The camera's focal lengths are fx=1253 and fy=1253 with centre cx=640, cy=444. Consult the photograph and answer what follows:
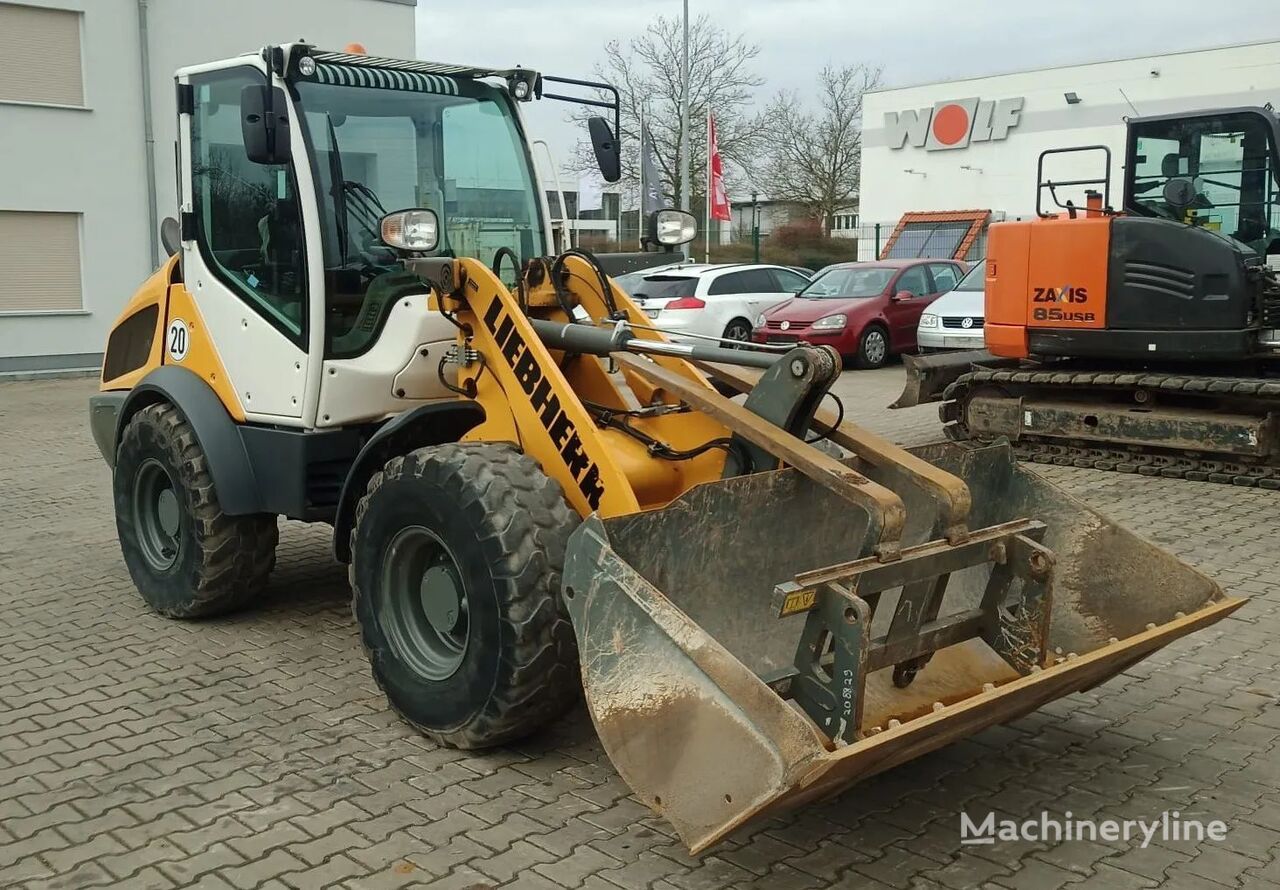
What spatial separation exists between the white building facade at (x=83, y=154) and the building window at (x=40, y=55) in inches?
0.6

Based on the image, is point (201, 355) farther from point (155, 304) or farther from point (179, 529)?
point (179, 529)

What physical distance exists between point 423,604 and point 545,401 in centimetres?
89

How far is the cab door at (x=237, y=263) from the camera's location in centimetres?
556

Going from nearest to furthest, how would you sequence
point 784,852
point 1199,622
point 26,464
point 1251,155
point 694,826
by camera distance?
point 694,826, point 784,852, point 1199,622, point 1251,155, point 26,464

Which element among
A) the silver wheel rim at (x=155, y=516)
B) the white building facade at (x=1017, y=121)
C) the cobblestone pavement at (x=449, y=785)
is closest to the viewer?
the cobblestone pavement at (x=449, y=785)

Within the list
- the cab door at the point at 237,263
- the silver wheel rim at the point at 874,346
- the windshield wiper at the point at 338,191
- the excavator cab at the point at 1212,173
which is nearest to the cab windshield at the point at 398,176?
the windshield wiper at the point at 338,191

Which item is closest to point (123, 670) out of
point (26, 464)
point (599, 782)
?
point (599, 782)

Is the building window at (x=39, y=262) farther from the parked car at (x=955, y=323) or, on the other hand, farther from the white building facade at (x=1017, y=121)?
the white building facade at (x=1017, y=121)

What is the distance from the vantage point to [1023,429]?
1082 centimetres

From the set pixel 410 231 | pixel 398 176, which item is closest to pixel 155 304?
pixel 398 176

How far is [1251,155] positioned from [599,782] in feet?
27.7

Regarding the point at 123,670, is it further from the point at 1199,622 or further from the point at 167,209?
the point at 167,209

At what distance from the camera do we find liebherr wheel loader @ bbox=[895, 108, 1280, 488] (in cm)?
947

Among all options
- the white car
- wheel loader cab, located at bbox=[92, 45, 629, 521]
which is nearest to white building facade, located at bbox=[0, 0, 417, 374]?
the white car
